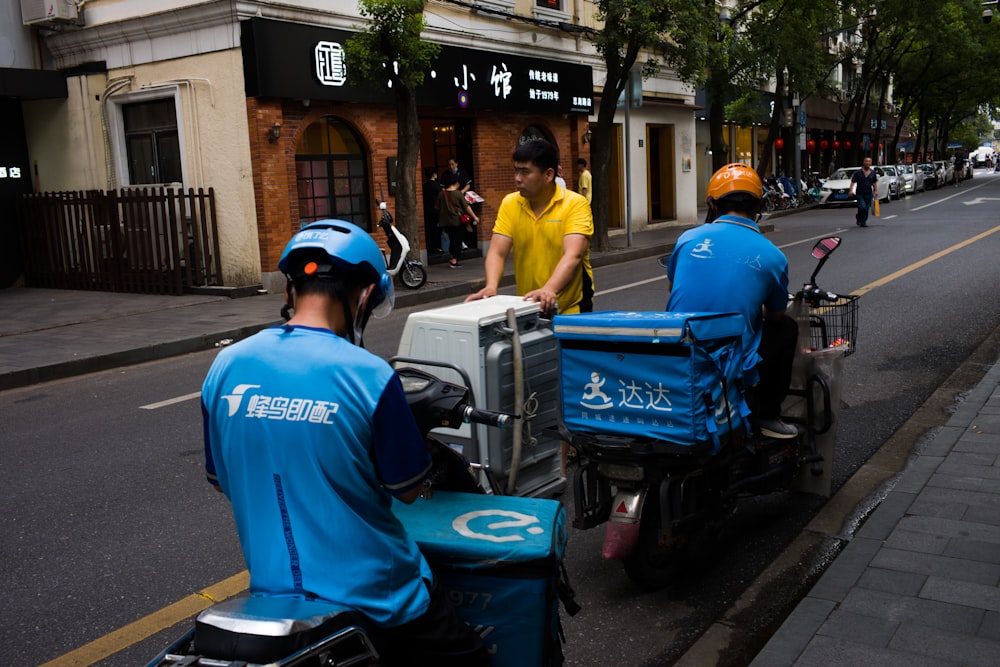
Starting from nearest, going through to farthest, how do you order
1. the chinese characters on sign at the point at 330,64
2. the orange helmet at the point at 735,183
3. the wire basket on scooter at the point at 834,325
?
the orange helmet at the point at 735,183 < the wire basket on scooter at the point at 834,325 < the chinese characters on sign at the point at 330,64

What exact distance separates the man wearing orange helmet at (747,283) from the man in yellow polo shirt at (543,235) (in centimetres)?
70

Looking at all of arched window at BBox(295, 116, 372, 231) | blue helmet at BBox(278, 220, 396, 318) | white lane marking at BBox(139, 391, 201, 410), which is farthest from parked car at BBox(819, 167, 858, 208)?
blue helmet at BBox(278, 220, 396, 318)

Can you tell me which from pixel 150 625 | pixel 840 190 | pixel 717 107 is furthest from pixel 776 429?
pixel 840 190

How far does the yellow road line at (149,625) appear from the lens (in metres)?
3.67

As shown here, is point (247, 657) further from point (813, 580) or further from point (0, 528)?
point (0, 528)

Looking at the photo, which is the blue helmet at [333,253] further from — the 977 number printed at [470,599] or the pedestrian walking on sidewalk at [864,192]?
the pedestrian walking on sidewalk at [864,192]

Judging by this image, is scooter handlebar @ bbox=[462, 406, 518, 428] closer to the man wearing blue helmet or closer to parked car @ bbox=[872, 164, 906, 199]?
the man wearing blue helmet

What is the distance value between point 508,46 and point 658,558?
18.0m

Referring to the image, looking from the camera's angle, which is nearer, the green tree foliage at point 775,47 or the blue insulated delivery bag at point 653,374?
the blue insulated delivery bag at point 653,374

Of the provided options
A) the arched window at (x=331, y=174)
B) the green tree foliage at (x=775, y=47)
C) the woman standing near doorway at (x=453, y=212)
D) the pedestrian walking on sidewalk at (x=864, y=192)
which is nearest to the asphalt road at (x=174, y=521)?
the arched window at (x=331, y=174)

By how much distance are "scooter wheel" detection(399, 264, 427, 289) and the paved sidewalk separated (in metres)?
10.6

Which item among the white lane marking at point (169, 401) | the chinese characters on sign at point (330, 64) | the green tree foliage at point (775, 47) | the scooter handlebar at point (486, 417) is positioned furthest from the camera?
the green tree foliage at point (775, 47)

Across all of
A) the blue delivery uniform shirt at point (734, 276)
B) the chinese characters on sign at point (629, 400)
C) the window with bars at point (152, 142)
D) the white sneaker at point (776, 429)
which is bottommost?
the white sneaker at point (776, 429)

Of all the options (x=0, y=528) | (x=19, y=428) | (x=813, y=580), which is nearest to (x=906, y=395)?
(x=813, y=580)
